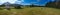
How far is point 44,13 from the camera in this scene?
1.01m

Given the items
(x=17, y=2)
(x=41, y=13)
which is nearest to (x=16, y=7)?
(x=17, y=2)

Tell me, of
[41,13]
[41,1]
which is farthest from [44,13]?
[41,1]

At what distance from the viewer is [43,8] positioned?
1.04 metres

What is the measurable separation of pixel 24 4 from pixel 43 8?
20 cm

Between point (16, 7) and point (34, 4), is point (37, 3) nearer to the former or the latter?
point (34, 4)

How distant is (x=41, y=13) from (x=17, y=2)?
0.88 feet

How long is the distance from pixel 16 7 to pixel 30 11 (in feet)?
0.50

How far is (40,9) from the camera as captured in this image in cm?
103

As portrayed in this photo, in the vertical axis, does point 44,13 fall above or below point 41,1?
below

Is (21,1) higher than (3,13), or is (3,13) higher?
(21,1)

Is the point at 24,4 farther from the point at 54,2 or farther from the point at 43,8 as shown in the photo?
the point at 54,2

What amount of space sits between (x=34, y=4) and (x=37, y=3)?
0.03m

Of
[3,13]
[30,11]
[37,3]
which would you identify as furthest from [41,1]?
[3,13]

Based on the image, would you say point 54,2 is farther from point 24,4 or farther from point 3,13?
point 3,13
